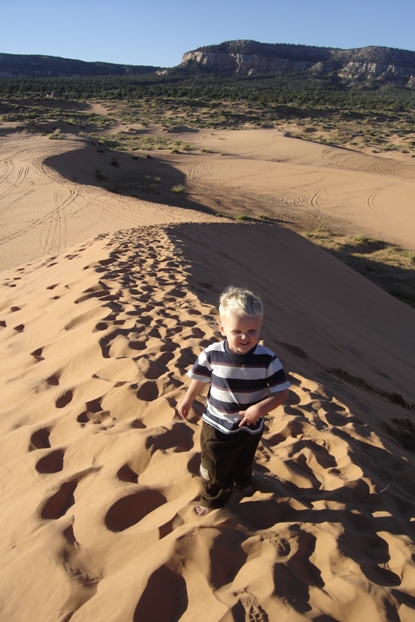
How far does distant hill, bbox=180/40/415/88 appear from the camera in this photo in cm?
12262

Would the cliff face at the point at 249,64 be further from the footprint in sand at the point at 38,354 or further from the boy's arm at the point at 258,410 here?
the boy's arm at the point at 258,410

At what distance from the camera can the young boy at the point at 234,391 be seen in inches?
98.0

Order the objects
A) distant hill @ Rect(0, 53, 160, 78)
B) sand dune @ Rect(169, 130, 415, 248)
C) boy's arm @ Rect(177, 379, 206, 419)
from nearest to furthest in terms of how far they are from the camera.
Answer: boy's arm @ Rect(177, 379, 206, 419) < sand dune @ Rect(169, 130, 415, 248) < distant hill @ Rect(0, 53, 160, 78)

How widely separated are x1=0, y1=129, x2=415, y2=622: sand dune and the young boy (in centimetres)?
19

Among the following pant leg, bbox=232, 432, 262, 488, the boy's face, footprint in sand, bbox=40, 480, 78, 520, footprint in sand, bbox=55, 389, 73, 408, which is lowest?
footprint in sand, bbox=55, 389, 73, 408

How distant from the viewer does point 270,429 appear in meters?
3.58

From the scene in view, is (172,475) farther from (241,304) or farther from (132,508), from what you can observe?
(241,304)

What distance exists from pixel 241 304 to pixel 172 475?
1.17 meters

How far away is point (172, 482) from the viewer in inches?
115

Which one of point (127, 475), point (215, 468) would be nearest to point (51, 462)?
point (127, 475)

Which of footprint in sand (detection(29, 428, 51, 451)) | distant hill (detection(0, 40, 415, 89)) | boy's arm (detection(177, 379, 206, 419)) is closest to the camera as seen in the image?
boy's arm (detection(177, 379, 206, 419))

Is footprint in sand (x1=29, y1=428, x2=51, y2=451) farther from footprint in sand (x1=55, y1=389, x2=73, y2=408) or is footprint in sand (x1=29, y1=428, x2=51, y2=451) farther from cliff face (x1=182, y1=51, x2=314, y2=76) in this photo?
cliff face (x1=182, y1=51, x2=314, y2=76)

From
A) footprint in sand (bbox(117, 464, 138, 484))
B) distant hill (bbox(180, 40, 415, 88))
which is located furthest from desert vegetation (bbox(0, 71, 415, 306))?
distant hill (bbox(180, 40, 415, 88))

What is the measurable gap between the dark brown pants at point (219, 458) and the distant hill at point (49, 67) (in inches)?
4927
